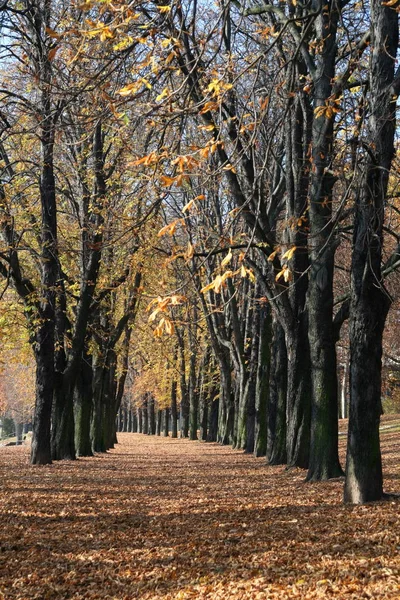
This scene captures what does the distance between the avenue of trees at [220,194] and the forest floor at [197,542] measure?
50.9 inches

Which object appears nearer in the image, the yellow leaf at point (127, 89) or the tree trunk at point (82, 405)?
the yellow leaf at point (127, 89)

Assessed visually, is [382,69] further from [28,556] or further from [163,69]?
[28,556]

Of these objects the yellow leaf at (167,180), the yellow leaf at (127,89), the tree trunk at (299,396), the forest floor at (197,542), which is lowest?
the forest floor at (197,542)

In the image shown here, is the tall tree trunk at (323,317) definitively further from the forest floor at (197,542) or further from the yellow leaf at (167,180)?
the yellow leaf at (167,180)

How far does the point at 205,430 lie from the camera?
39594mm

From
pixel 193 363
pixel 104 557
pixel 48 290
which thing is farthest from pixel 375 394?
pixel 193 363

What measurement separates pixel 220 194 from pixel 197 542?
20.5 meters

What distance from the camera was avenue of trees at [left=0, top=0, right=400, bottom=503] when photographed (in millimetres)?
6145

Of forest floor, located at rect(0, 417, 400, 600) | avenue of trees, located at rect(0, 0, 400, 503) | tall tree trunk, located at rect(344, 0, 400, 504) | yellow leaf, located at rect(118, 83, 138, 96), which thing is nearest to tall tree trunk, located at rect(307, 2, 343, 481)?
avenue of trees, located at rect(0, 0, 400, 503)

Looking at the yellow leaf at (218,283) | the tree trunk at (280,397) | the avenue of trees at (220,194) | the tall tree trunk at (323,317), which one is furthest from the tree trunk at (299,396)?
the yellow leaf at (218,283)

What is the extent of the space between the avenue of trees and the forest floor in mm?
1294

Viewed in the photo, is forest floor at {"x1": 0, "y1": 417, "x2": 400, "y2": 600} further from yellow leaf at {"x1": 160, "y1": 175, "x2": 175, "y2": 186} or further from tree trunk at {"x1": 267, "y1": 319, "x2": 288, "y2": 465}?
tree trunk at {"x1": 267, "y1": 319, "x2": 288, "y2": 465}

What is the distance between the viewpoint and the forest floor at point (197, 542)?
5664 millimetres

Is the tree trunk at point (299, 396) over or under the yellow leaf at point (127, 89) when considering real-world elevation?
under
